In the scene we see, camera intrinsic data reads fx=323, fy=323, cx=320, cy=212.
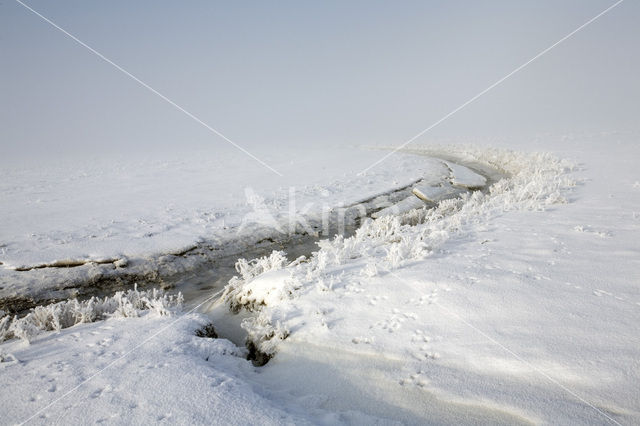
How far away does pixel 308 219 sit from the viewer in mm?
10969

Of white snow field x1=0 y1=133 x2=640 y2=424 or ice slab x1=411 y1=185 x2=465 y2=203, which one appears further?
ice slab x1=411 y1=185 x2=465 y2=203

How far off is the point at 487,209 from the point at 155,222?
9956 millimetres

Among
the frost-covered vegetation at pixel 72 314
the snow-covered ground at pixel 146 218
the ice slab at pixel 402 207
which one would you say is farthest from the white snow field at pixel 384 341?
the ice slab at pixel 402 207

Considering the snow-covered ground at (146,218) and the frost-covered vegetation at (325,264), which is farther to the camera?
the snow-covered ground at (146,218)

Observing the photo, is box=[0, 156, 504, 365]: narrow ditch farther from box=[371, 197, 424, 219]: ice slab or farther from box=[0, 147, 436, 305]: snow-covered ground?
box=[371, 197, 424, 219]: ice slab

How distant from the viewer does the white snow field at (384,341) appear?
2818mm

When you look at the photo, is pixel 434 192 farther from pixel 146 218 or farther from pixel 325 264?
pixel 146 218

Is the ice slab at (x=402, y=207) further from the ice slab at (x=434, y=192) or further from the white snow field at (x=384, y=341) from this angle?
the white snow field at (x=384, y=341)

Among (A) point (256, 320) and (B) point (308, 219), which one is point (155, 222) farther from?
(A) point (256, 320)

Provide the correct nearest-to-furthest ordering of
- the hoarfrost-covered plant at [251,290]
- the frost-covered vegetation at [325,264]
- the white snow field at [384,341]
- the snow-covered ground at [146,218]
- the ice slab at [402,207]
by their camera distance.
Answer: the white snow field at [384,341] → the frost-covered vegetation at [325,264] → the hoarfrost-covered plant at [251,290] → the snow-covered ground at [146,218] → the ice slab at [402,207]

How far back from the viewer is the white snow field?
2818mm

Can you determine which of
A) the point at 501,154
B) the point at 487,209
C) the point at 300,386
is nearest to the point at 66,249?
the point at 300,386

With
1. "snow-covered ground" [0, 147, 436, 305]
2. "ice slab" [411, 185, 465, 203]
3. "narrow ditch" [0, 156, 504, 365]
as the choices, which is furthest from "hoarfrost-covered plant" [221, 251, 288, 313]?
"ice slab" [411, 185, 465, 203]

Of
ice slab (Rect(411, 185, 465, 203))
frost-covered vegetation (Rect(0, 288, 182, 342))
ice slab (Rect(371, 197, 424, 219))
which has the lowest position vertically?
frost-covered vegetation (Rect(0, 288, 182, 342))
